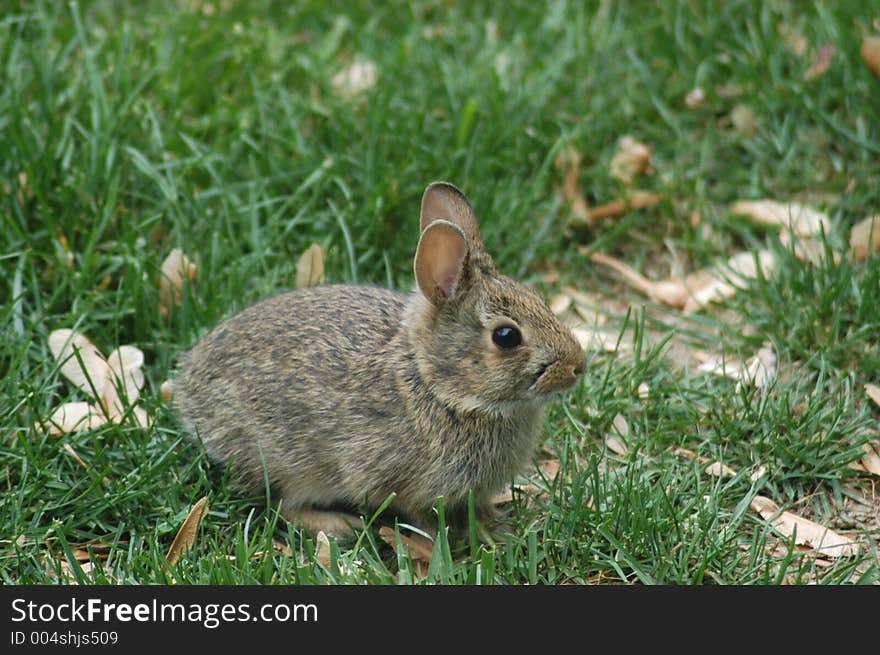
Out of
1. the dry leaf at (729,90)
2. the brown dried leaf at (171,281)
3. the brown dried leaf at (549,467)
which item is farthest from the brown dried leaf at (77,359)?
the dry leaf at (729,90)

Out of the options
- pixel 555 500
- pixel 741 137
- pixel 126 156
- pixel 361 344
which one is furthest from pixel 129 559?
pixel 741 137

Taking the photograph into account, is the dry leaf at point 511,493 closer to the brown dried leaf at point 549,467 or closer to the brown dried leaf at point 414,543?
the brown dried leaf at point 549,467

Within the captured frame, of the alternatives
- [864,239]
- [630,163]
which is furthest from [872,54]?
[630,163]

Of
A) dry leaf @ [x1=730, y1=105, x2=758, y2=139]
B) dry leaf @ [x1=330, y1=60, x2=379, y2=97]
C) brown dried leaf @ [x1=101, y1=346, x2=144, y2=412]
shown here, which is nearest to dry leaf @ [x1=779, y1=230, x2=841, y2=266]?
dry leaf @ [x1=730, y1=105, x2=758, y2=139]

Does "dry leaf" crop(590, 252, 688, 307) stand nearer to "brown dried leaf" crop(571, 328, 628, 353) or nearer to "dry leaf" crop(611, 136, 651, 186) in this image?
"brown dried leaf" crop(571, 328, 628, 353)

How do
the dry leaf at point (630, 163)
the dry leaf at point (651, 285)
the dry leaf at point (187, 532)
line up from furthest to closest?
the dry leaf at point (630, 163), the dry leaf at point (651, 285), the dry leaf at point (187, 532)
